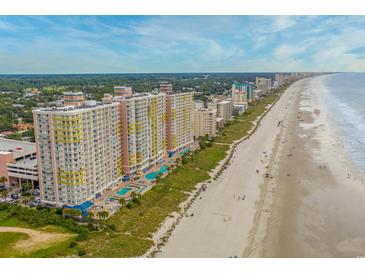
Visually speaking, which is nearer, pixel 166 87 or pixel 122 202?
pixel 122 202

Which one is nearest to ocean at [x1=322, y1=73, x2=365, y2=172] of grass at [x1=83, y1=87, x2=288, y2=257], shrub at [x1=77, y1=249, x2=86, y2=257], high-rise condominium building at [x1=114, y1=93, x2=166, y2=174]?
grass at [x1=83, y1=87, x2=288, y2=257]

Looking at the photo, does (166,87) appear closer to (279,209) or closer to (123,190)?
(123,190)

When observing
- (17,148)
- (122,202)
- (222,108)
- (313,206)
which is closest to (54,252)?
(122,202)

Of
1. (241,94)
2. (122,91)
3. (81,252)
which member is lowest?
(81,252)

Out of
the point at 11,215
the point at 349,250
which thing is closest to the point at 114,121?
the point at 11,215

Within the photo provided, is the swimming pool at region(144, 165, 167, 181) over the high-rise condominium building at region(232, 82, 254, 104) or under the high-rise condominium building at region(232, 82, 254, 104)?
under

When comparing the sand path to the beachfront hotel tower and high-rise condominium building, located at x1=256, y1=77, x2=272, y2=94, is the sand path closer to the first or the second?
the beachfront hotel tower

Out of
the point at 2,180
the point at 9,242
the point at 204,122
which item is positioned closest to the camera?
the point at 9,242

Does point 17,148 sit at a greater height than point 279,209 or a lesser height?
greater
